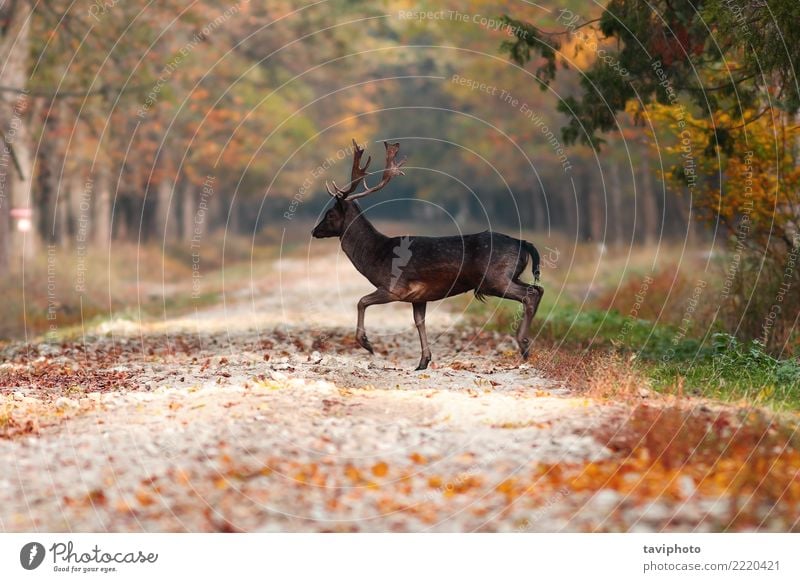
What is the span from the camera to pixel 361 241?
593 inches

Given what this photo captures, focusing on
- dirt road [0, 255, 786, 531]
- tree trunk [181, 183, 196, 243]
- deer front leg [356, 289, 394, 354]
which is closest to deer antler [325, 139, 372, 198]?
deer front leg [356, 289, 394, 354]

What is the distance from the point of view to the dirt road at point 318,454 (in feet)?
29.3

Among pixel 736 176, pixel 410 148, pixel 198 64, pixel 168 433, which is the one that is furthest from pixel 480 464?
pixel 410 148

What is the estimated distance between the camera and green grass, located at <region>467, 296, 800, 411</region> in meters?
12.6

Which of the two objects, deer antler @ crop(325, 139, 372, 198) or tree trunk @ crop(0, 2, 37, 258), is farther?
tree trunk @ crop(0, 2, 37, 258)

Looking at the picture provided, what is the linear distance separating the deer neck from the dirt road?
1430 millimetres

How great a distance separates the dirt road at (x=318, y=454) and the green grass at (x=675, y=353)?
161 centimetres

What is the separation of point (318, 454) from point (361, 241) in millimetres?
5473

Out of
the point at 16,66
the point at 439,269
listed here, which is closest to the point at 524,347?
the point at 439,269

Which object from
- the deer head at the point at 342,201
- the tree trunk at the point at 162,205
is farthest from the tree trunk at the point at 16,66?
the tree trunk at the point at 162,205

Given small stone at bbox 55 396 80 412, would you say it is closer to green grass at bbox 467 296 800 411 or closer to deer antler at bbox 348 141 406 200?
deer antler at bbox 348 141 406 200

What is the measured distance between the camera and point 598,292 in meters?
28.5

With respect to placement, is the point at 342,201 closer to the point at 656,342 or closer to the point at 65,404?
the point at 65,404

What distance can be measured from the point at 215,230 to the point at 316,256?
18441 mm
